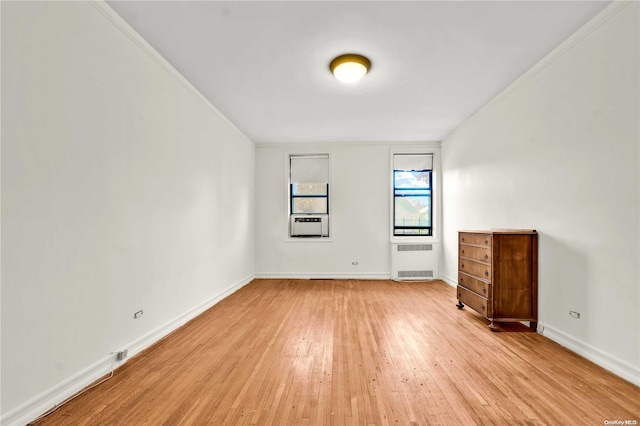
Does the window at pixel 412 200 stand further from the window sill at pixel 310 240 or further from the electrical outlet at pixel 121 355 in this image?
the electrical outlet at pixel 121 355

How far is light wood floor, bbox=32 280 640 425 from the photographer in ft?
5.53

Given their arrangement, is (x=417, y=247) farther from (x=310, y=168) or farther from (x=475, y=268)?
(x=310, y=168)

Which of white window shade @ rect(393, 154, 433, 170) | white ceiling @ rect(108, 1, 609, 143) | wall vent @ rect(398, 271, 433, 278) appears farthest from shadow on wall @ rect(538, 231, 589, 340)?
white window shade @ rect(393, 154, 433, 170)

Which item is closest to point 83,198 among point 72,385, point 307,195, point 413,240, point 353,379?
point 72,385

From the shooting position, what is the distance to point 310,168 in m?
6.05

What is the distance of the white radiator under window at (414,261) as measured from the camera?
18.7 feet

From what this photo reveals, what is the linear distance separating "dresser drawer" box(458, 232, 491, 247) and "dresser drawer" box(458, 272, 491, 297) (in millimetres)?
442

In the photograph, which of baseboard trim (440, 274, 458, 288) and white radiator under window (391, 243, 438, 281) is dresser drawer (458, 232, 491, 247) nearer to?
baseboard trim (440, 274, 458, 288)

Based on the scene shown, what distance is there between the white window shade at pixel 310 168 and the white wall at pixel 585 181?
3.33 meters

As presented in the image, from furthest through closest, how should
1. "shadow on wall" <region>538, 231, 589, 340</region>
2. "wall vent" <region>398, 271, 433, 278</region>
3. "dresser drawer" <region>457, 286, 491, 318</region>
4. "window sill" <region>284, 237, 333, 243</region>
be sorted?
"window sill" <region>284, 237, 333, 243</region>
"wall vent" <region>398, 271, 433, 278</region>
"dresser drawer" <region>457, 286, 491, 318</region>
"shadow on wall" <region>538, 231, 589, 340</region>

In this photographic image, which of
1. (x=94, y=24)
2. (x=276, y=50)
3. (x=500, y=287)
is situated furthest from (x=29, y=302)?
(x=500, y=287)

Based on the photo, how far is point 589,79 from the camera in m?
2.38

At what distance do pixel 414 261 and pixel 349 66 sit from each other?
4.14m

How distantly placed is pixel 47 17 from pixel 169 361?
259 cm
